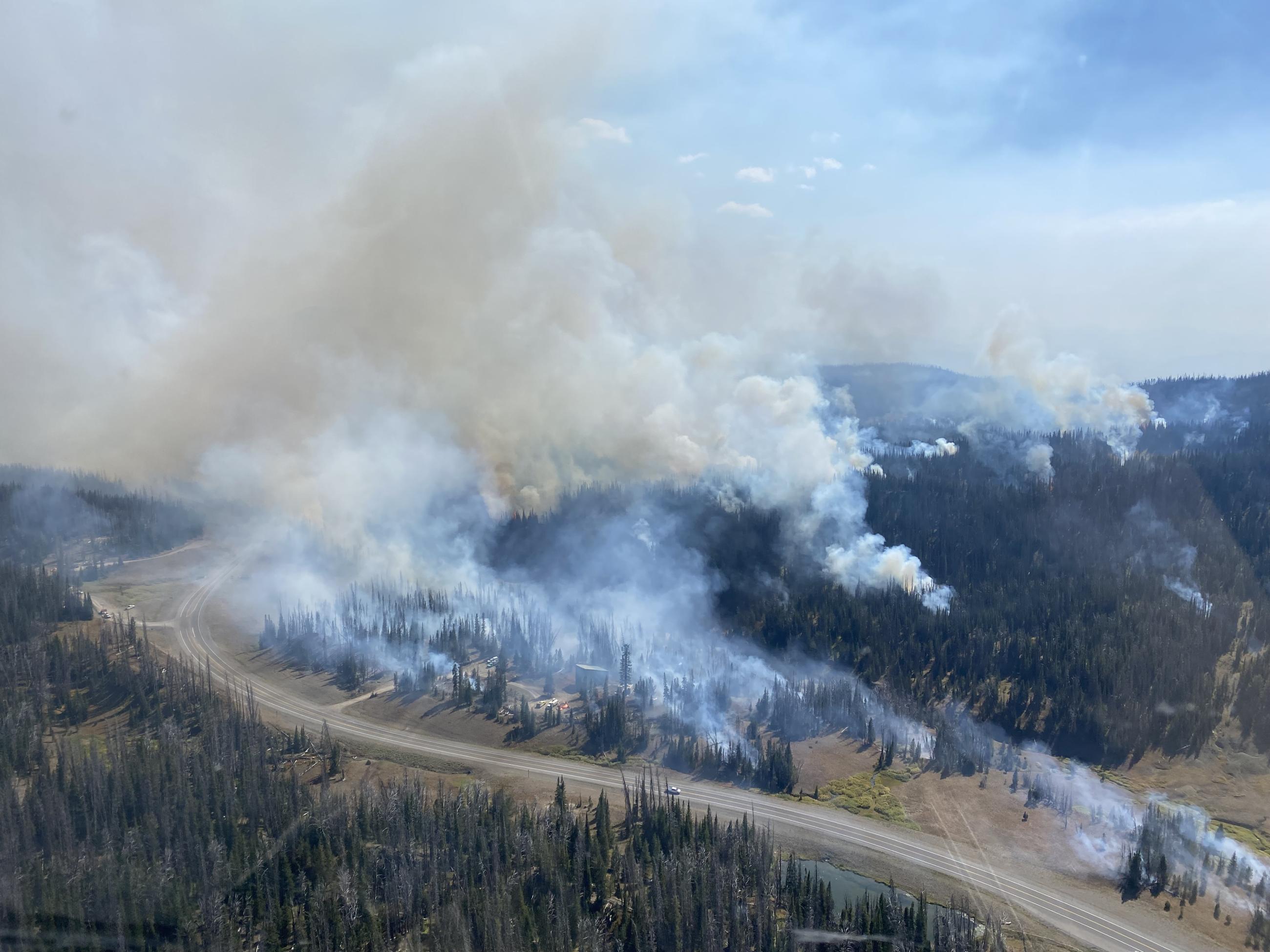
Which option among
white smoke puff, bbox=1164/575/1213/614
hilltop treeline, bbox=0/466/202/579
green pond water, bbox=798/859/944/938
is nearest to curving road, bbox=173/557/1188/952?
green pond water, bbox=798/859/944/938

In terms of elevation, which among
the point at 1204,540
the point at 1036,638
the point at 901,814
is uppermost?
the point at 1204,540

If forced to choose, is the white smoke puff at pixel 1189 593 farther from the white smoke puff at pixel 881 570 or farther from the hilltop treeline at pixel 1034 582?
the white smoke puff at pixel 881 570

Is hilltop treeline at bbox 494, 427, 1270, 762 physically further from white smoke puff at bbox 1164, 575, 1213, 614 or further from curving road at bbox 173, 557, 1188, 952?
curving road at bbox 173, 557, 1188, 952

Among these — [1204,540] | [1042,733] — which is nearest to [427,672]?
[1042,733]

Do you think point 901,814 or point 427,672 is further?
point 427,672

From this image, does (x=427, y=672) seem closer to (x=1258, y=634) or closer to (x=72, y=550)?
(x=72, y=550)

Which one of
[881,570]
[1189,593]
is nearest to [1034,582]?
[1189,593]

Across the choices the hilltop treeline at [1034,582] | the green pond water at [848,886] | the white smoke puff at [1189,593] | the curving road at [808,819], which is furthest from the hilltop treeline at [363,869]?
the white smoke puff at [1189,593]
